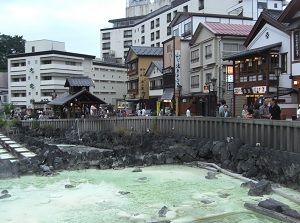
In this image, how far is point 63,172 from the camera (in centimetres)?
1702

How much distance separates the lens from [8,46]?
7756 cm

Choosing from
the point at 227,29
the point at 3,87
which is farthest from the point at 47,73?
the point at 227,29

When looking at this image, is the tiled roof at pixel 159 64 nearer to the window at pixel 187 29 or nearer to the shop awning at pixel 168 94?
the shop awning at pixel 168 94

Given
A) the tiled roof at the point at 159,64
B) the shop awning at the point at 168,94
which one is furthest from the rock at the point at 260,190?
the tiled roof at the point at 159,64

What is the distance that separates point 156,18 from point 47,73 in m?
22.5

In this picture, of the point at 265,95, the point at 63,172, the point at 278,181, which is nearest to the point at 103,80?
the point at 265,95

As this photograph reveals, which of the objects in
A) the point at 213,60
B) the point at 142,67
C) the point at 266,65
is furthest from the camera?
the point at 142,67

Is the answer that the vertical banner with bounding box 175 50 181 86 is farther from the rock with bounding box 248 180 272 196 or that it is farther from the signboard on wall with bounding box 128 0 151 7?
the signboard on wall with bounding box 128 0 151 7

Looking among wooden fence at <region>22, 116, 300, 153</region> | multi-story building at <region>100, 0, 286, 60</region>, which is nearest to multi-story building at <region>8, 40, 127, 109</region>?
multi-story building at <region>100, 0, 286, 60</region>

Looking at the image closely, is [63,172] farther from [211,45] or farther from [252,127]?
[211,45]

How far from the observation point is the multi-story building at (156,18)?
5100 cm

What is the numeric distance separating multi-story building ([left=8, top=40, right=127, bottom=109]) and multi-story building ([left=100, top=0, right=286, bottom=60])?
10030 mm

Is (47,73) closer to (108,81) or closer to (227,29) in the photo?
(108,81)

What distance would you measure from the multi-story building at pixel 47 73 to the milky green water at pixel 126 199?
4807 cm
